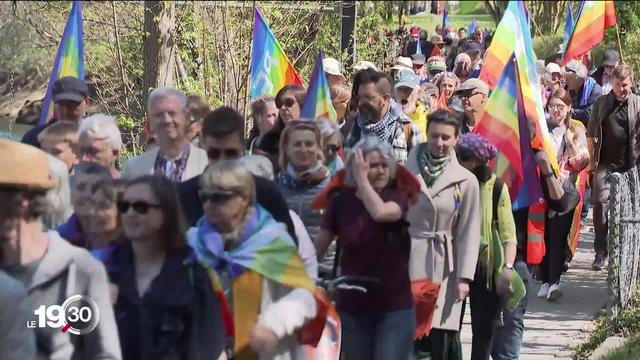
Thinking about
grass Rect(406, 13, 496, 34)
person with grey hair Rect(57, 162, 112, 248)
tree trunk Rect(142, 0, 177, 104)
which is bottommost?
person with grey hair Rect(57, 162, 112, 248)

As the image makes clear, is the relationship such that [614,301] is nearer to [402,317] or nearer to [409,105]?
[409,105]

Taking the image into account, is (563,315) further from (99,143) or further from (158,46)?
(99,143)

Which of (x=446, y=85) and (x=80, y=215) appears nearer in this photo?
(x=80, y=215)

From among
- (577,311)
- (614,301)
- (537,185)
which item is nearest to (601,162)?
(577,311)

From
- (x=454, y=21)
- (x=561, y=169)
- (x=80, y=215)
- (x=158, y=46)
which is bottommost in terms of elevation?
(x=80, y=215)

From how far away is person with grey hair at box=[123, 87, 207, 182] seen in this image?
7250mm

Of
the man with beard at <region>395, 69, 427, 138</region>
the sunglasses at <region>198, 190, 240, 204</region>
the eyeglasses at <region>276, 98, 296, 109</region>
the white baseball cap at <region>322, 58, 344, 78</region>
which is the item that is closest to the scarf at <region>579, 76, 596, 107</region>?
the white baseball cap at <region>322, 58, 344, 78</region>

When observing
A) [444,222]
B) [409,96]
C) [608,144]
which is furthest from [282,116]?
[608,144]

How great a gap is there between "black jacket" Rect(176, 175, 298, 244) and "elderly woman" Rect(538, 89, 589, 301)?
451 centimetres

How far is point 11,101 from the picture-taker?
14.0 m

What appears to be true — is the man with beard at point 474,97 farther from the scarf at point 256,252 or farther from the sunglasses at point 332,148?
the scarf at point 256,252

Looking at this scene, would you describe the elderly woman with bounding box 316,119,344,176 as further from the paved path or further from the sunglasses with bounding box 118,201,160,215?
the paved path

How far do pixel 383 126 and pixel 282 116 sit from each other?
2.13ft

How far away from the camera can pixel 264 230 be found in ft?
19.7
